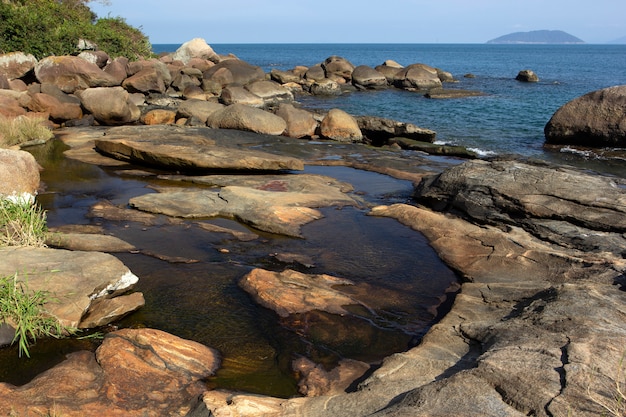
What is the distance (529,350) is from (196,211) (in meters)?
6.99

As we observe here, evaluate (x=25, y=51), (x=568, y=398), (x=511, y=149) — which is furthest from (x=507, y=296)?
(x=25, y=51)

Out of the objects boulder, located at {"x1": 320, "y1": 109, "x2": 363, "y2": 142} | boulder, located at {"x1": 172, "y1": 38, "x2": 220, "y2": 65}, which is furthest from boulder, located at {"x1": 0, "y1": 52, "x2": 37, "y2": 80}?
boulder, located at {"x1": 172, "y1": 38, "x2": 220, "y2": 65}

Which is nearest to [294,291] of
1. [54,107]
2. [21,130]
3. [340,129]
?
[21,130]

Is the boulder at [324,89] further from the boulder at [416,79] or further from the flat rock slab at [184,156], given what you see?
the flat rock slab at [184,156]

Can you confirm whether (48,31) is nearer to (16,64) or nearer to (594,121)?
(16,64)

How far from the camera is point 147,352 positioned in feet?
17.8

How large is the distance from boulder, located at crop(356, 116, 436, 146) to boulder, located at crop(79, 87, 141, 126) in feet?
29.3

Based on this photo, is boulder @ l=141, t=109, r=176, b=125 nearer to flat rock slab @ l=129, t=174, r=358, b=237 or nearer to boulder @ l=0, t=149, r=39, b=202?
flat rock slab @ l=129, t=174, r=358, b=237

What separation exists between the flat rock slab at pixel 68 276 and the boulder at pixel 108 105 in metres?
14.7

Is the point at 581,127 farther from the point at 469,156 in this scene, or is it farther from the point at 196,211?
the point at 196,211

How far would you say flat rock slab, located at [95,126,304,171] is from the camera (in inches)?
523

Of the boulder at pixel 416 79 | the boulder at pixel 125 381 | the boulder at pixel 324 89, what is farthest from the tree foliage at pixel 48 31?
the boulder at pixel 125 381

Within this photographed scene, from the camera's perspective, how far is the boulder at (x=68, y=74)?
24438 millimetres

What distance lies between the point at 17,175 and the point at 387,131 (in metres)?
13.6
